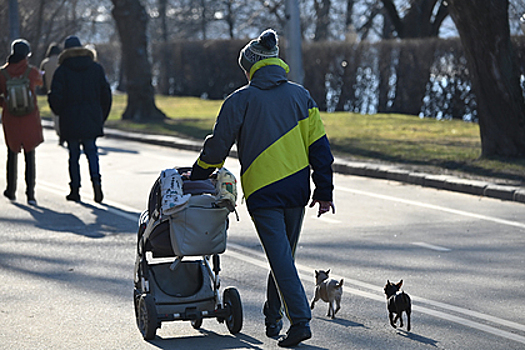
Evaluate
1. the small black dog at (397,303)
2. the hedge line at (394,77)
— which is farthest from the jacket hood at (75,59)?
the hedge line at (394,77)

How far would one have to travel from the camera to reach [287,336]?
193 inches

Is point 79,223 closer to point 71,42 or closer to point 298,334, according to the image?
point 71,42

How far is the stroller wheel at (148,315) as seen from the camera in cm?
500

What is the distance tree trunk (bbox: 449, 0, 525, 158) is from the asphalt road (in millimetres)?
2292

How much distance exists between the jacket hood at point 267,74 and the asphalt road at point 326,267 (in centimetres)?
156

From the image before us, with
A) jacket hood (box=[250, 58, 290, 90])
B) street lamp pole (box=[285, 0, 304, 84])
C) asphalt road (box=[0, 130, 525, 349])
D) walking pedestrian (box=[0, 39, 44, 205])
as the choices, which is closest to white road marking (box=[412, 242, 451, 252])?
asphalt road (box=[0, 130, 525, 349])

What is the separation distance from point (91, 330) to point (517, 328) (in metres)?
2.73

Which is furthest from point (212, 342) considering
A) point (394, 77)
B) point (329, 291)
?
point (394, 77)

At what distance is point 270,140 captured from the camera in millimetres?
4766

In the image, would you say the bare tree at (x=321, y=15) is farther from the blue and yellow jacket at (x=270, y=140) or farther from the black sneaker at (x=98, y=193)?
the blue and yellow jacket at (x=270, y=140)

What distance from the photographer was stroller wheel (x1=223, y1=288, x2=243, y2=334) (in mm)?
5152

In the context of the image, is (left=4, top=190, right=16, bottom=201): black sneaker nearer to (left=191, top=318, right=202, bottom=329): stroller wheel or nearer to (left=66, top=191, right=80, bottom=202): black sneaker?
(left=66, top=191, right=80, bottom=202): black sneaker

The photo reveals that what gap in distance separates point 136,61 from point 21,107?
12.4 metres

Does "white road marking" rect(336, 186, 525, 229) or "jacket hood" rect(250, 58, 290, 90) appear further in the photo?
"white road marking" rect(336, 186, 525, 229)
